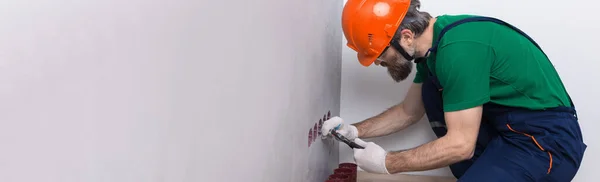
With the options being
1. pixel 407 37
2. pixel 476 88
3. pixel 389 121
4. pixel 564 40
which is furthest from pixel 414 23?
pixel 564 40

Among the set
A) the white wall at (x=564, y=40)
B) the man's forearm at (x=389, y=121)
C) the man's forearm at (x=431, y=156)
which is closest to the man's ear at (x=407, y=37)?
the man's forearm at (x=431, y=156)

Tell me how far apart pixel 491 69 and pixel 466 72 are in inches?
6.3

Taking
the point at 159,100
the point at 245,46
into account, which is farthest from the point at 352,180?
the point at 159,100

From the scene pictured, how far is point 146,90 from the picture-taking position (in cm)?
103

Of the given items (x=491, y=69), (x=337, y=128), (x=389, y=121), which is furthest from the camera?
(x=389, y=121)

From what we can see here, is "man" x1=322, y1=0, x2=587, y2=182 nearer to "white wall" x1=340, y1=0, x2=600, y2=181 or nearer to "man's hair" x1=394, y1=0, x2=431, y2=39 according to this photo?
"man's hair" x1=394, y1=0, x2=431, y2=39

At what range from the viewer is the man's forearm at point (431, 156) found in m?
2.07

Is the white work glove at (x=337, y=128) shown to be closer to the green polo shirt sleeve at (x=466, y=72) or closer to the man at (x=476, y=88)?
the man at (x=476, y=88)

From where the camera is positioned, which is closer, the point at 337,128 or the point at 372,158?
the point at 372,158

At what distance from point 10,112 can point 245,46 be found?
2.78 feet

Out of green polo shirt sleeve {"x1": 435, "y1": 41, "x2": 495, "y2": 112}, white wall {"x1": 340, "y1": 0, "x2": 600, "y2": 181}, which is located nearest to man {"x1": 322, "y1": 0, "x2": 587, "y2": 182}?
green polo shirt sleeve {"x1": 435, "y1": 41, "x2": 495, "y2": 112}

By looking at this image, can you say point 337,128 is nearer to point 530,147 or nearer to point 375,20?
point 375,20

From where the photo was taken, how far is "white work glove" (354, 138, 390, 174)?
7.34 feet

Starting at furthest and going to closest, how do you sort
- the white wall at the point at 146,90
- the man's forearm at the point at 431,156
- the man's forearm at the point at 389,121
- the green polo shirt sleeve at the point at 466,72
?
the man's forearm at the point at 389,121, the man's forearm at the point at 431,156, the green polo shirt sleeve at the point at 466,72, the white wall at the point at 146,90
